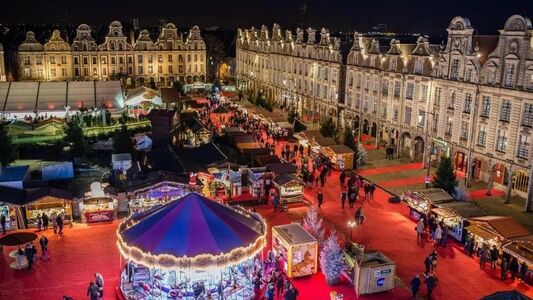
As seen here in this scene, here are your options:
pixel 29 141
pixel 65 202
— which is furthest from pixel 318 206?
pixel 29 141

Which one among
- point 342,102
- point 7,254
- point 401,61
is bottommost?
point 7,254

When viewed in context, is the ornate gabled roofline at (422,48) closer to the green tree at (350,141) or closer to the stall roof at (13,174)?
the green tree at (350,141)

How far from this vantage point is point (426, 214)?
30094 millimetres

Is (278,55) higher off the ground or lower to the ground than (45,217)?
higher

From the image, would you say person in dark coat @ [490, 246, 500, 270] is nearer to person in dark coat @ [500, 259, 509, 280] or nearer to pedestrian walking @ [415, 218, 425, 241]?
person in dark coat @ [500, 259, 509, 280]

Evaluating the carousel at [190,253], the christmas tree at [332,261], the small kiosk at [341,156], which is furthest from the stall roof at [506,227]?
the small kiosk at [341,156]

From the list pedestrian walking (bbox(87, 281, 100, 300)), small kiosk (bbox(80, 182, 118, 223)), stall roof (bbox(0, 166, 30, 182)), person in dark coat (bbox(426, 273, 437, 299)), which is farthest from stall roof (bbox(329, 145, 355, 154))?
pedestrian walking (bbox(87, 281, 100, 300))

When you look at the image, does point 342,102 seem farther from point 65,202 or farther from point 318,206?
point 65,202

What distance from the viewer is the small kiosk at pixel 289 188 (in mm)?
33406

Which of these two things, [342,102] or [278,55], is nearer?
[342,102]

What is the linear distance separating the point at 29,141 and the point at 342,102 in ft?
109

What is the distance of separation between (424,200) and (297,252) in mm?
11258

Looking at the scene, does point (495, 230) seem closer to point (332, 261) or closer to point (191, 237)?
point (332, 261)

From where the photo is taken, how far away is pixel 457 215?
91.0 feet
